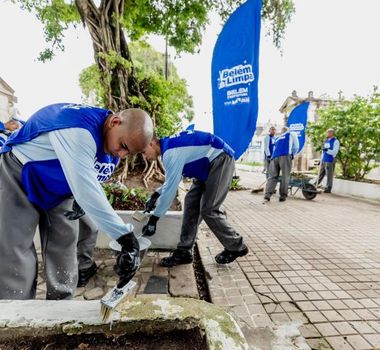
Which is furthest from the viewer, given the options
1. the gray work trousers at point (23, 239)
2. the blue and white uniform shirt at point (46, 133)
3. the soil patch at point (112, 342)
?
the gray work trousers at point (23, 239)

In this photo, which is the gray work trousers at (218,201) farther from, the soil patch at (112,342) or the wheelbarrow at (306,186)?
the wheelbarrow at (306,186)

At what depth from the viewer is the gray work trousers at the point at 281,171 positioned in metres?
6.78

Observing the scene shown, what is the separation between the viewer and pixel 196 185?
309cm

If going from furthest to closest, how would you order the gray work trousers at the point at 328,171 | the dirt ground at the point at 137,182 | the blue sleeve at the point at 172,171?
the gray work trousers at the point at 328,171, the dirt ground at the point at 137,182, the blue sleeve at the point at 172,171

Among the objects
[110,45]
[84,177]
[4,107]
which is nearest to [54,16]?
[110,45]

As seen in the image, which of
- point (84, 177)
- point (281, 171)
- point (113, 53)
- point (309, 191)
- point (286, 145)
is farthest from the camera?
point (309, 191)

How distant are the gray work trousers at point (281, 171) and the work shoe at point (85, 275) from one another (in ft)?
17.4

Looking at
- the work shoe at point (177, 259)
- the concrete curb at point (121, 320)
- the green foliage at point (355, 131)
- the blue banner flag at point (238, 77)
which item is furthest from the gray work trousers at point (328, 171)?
the concrete curb at point (121, 320)

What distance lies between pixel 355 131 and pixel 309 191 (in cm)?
241

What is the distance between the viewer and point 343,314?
7.00 ft

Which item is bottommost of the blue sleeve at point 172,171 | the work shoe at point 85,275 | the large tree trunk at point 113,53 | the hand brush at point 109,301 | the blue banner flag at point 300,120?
the work shoe at point 85,275

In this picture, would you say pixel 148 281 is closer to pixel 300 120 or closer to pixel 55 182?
pixel 55 182

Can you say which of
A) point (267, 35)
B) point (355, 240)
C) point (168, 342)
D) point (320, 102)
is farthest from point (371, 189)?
point (320, 102)

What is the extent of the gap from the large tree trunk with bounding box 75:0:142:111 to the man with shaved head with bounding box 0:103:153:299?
4092 millimetres
